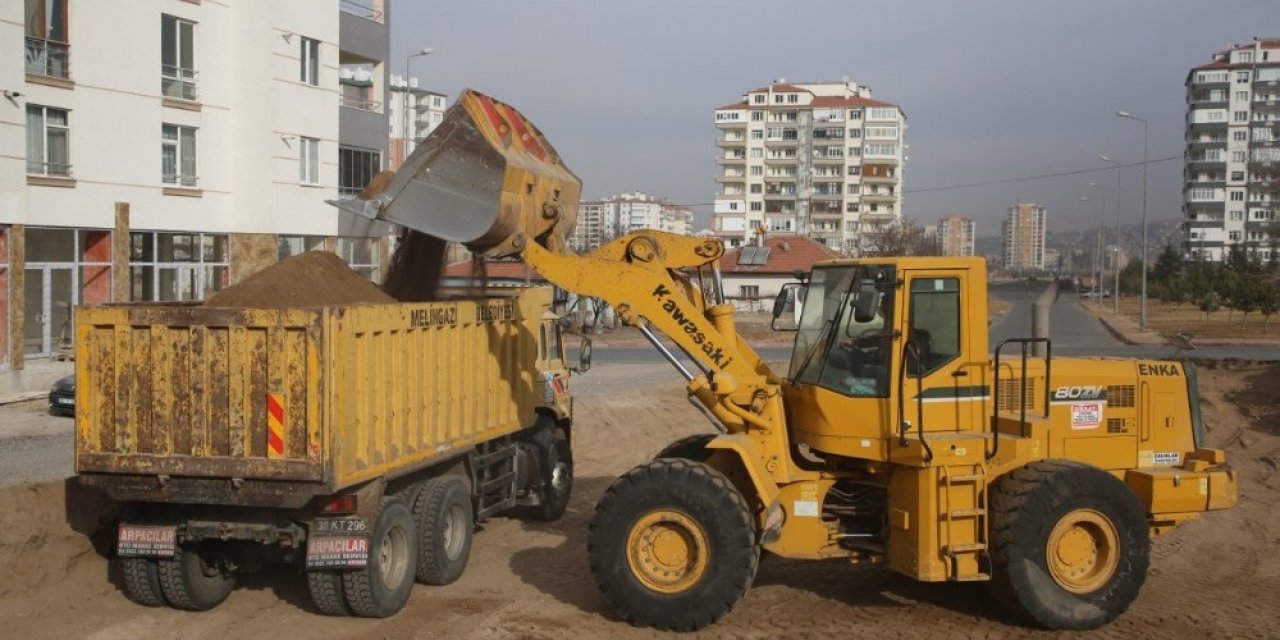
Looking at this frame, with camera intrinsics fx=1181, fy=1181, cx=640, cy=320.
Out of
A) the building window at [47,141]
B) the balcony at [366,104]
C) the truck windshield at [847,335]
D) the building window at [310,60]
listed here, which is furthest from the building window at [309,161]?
the truck windshield at [847,335]

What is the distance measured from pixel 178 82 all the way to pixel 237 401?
80.6ft

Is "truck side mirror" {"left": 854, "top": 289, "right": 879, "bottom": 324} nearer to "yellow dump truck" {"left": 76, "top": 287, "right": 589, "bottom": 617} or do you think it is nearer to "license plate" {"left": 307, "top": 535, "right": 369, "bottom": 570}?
"yellow dump truck" {"left": 76, "top": 287, "right": 589, "bottom": 617}

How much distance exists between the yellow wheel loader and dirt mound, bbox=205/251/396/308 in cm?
94

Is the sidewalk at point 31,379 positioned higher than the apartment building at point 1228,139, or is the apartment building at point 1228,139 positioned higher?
the apartment building at point 1228,139

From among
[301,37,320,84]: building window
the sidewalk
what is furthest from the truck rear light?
[301,37,320,84]: building window

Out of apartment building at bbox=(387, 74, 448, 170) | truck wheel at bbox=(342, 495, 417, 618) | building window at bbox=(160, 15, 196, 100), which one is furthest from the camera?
apartment building at bbox=(387, 74, 448, 170)

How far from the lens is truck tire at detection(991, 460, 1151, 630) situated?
902 cm

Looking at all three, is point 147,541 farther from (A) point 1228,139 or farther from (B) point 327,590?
(A) point 1228,139

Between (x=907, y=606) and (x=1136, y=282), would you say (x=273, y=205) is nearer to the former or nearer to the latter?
(x=907, y=606)

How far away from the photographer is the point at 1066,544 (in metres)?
9.23

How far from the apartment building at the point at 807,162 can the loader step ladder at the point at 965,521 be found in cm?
11908

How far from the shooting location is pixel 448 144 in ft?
33.0

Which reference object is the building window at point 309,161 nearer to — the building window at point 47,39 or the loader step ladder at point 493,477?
the building window at point 47,39

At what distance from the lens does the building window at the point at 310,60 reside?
3453 centimetres
